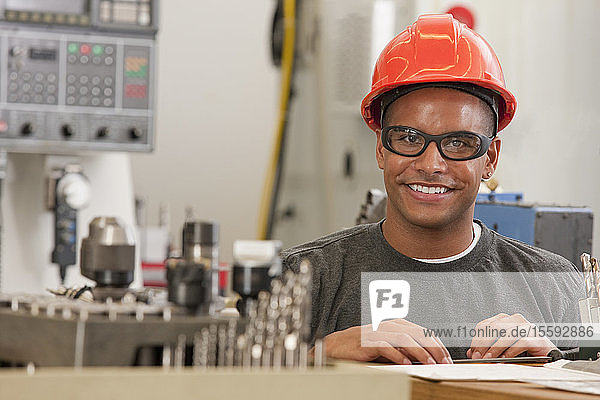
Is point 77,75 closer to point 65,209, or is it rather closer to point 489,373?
point 65,209

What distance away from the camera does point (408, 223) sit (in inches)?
62.5

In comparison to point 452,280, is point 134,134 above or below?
above

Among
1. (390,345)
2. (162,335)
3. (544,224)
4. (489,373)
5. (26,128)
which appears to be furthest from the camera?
(26,128)

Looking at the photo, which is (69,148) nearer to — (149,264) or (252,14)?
(149,264)

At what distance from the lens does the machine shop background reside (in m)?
2.07

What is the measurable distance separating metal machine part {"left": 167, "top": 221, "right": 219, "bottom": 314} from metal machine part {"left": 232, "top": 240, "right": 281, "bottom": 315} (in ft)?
0.09

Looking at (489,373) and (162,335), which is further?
(489,373)

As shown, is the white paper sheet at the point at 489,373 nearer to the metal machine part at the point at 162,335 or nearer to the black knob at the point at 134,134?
the metal machine part at the point at 162,335

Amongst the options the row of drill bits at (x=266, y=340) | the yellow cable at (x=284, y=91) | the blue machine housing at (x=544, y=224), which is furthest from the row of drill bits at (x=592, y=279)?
the yellow cable at (x=284, y=91)

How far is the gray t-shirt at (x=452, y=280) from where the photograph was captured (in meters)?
1.53

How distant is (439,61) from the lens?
1.56 m

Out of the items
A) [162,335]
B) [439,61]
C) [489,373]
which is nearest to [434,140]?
[439,61]

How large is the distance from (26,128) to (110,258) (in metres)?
1.51

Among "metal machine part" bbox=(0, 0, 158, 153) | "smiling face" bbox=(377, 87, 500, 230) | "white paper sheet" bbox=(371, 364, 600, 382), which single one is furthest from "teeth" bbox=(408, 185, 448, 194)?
"metal machine part" bbox=(0, 0, 158, 153)
